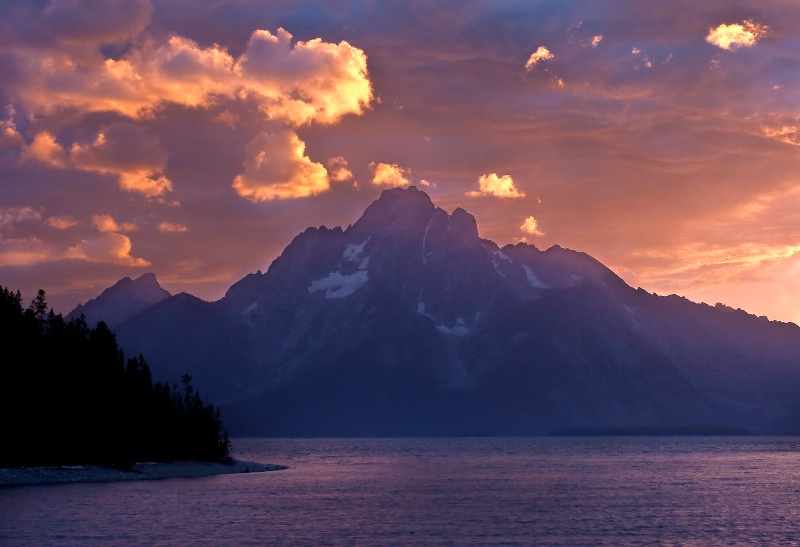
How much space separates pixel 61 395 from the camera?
552 ft

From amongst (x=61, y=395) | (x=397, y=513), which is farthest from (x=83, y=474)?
(x=397, y=513)

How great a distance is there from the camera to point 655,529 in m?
105

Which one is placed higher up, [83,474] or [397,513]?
[83,474]

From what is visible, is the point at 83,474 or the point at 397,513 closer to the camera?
the point at 397,513

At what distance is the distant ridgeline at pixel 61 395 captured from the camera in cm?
15775

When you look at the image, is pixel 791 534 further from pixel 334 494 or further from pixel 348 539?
pixel 334 494

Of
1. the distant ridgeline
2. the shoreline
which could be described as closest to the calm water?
the shoreline

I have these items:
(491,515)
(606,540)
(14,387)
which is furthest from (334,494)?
(606,540)

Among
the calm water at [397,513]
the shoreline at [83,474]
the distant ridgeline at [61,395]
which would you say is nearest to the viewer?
the calm water at [397,513]

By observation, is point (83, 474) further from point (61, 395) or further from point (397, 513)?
point (397, 513)

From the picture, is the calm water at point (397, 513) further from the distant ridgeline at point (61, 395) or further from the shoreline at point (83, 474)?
the distant ridgeline at point (61, 395)

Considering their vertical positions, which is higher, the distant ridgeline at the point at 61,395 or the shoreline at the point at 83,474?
the distant ridgeline at the point at 61,395

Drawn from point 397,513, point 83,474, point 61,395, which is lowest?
point 397,513

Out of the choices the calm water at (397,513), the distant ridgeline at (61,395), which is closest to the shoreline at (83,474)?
the distant ridgeline at (61,395)
